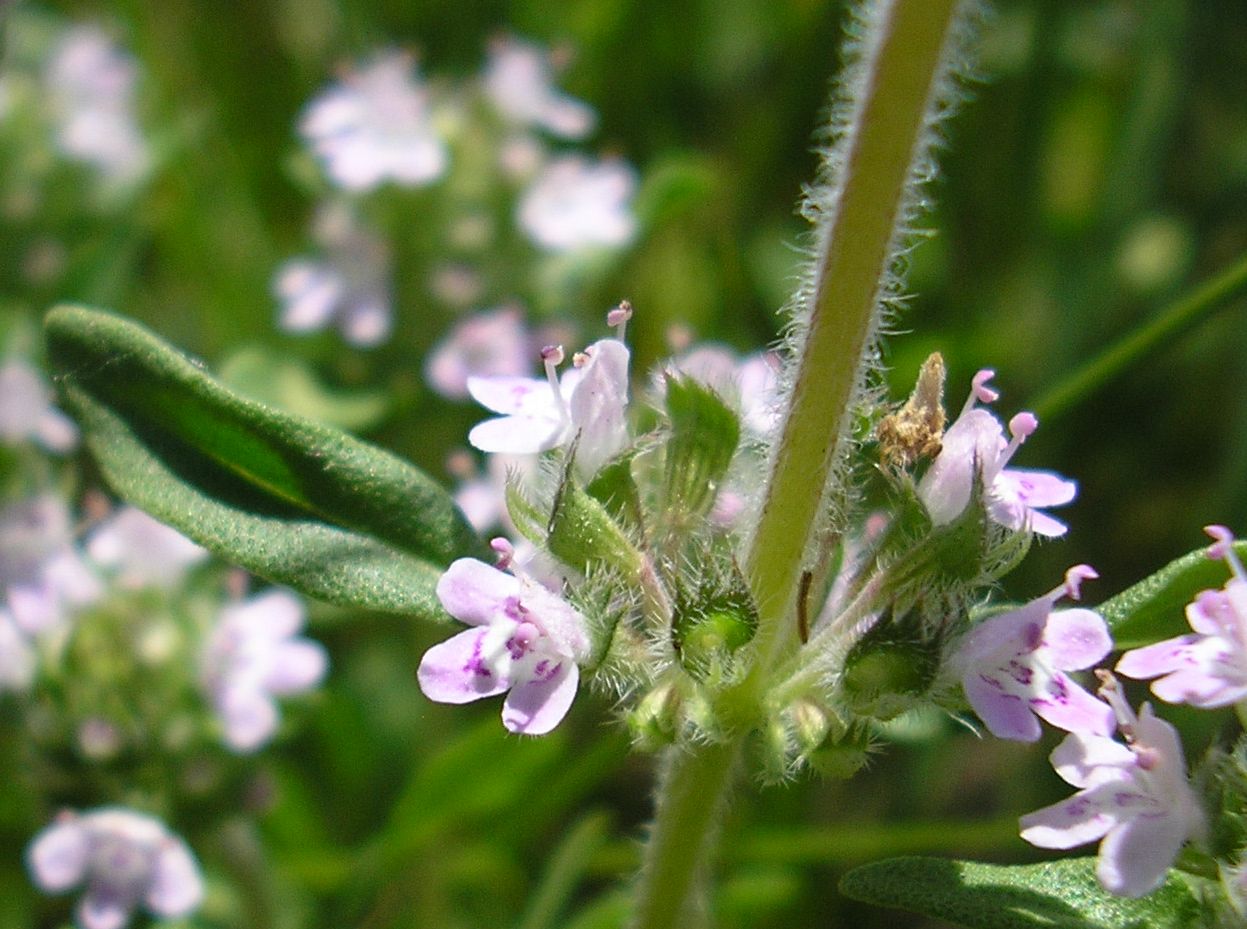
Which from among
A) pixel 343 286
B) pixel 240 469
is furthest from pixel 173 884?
pixel 343 286

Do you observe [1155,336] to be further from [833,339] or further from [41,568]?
[41,568]

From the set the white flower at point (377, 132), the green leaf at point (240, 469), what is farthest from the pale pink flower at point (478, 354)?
the green leaf at point (240, 469)

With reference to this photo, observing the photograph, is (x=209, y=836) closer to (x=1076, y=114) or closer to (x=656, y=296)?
(x=656, y=296)

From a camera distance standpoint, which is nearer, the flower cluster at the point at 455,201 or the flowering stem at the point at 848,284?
the flowering stem at the point at 848,284

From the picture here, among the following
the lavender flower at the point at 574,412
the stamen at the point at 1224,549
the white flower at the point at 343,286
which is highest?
the white flower at the point at 343,286

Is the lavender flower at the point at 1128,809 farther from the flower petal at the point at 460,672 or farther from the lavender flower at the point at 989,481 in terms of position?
the flower petal at the point at 460,672

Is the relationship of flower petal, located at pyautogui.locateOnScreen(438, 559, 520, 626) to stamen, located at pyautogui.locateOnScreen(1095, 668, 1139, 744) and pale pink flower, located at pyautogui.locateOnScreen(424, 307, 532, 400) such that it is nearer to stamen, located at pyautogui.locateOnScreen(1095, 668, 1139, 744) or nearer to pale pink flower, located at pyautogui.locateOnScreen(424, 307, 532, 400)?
stamen, located at pyautogui.locateOnScreen(1095, 668, 1139, 744)
